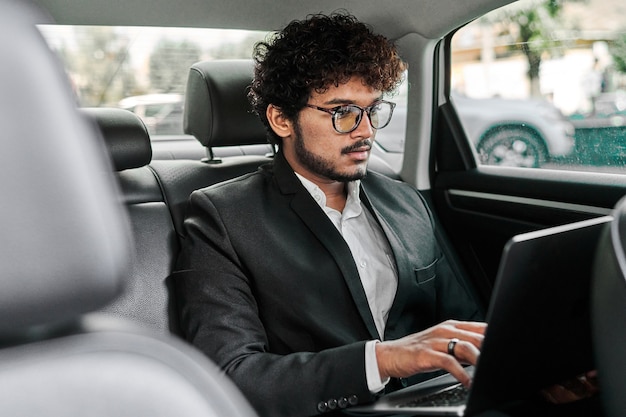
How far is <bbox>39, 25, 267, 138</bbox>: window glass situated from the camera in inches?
90.6

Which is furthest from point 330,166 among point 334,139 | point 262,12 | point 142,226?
point 262,12

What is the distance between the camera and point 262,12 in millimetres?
2250

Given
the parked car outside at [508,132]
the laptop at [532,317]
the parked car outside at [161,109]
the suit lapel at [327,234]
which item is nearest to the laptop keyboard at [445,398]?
the laptop at [532,317]

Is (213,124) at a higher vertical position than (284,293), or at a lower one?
higher

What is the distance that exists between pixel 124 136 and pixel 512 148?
1187mm

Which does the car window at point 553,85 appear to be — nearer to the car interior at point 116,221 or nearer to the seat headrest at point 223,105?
the car interior at point 116,221

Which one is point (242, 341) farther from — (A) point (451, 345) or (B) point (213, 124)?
(B) point (213, 124)

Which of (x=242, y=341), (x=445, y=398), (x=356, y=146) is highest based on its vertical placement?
(x=356, y=146)

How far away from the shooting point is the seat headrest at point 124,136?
6.23 feet

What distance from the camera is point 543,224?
208cm

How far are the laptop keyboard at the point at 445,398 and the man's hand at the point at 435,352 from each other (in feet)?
0.08

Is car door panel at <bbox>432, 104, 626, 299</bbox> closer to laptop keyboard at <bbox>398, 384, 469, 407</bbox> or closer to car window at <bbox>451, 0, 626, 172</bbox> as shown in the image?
car window at <bbox>451, 0, 626, 172</bbox>

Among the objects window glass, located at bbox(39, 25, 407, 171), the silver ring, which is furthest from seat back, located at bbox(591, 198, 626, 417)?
window glass, located at bbox(39, 25, 407, 171)

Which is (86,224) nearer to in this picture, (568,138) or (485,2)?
(485,2)
